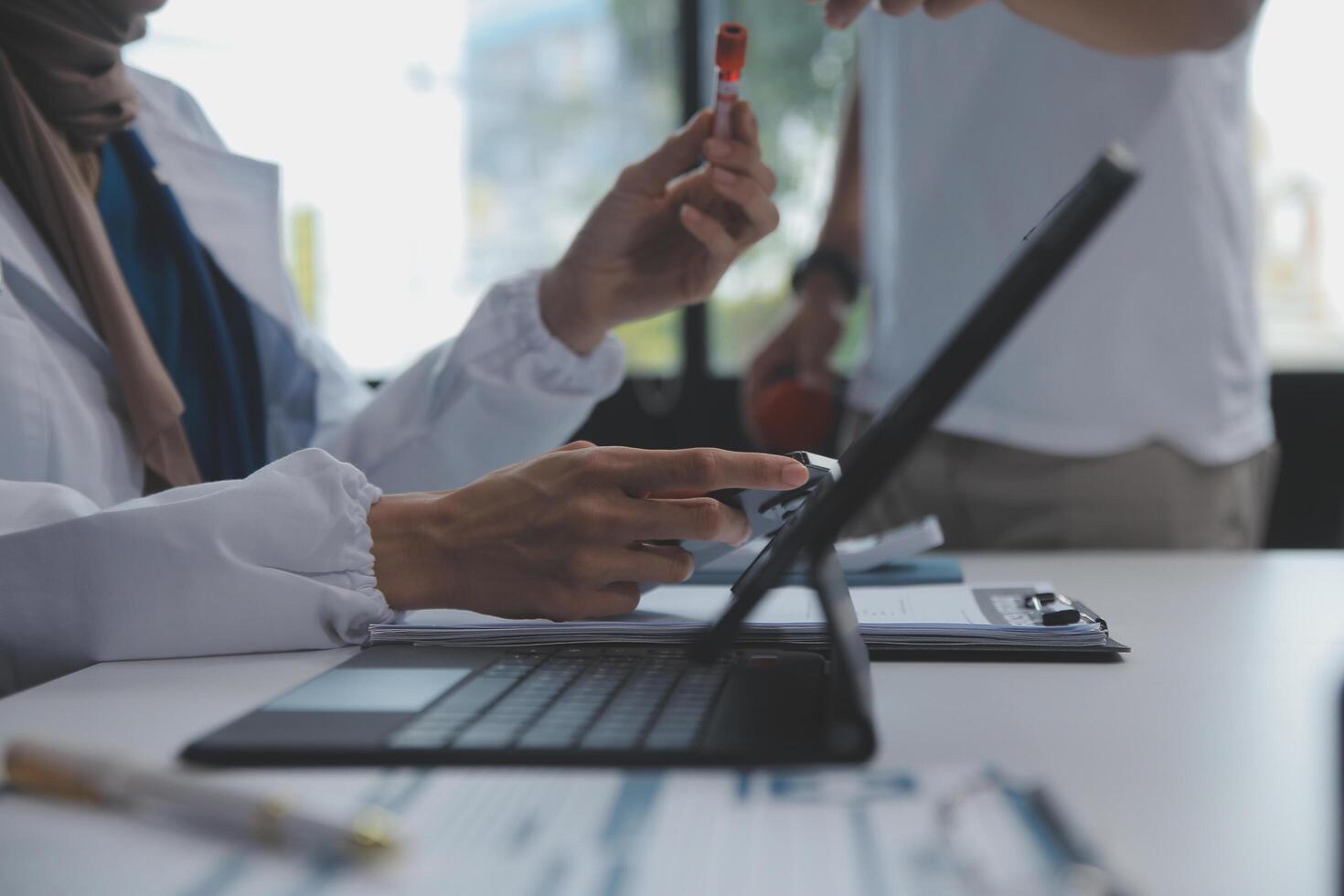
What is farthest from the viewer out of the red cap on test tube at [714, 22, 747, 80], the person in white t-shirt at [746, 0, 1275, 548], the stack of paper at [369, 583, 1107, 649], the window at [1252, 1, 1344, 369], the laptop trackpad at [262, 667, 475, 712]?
the window at [1252, 1, 1344, 369]

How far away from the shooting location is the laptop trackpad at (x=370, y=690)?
0.48m

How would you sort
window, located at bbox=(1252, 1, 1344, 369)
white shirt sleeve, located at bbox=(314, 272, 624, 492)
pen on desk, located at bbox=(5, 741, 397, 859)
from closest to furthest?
1. pen on desk, located at bbox=(5, 741, 397, 859)
2. white shirt sleeve, located at bbox=(314, 272, 624, 492)
3. window, located at bbox=(1252, 1, 1344, 369)

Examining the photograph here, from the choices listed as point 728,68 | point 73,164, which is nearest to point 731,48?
point 728,68

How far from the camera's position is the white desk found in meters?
0.35

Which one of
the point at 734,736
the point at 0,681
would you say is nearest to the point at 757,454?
the point at 734,736

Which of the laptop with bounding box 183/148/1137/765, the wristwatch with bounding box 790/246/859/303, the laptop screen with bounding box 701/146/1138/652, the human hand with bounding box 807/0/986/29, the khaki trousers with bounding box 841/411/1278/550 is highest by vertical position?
the human hand with bounding box 807/0/986/29

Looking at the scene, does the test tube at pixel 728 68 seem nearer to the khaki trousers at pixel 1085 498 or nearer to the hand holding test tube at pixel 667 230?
the hand holding test tube at pixel 667 230

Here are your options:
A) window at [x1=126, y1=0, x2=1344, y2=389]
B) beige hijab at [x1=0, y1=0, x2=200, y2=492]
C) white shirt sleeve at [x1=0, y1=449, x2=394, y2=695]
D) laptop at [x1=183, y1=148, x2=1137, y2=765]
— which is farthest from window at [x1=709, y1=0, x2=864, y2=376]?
laptop at [x1=183, y1=148, x2=1137, y2=765]

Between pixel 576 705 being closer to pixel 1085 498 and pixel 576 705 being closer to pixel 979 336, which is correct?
pixel 979 336

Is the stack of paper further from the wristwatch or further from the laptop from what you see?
the wristwatch

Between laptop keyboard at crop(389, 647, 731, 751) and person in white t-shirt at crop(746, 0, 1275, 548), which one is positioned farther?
person in white t-shirt at crop(746, 0, 1275, 548)

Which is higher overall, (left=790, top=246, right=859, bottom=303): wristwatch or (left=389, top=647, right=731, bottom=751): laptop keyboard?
(left=790, top=246, right=859, bottom=303): wristwatch

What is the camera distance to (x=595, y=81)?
240 centimetres

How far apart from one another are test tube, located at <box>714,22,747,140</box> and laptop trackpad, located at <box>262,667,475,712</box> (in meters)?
0.56
